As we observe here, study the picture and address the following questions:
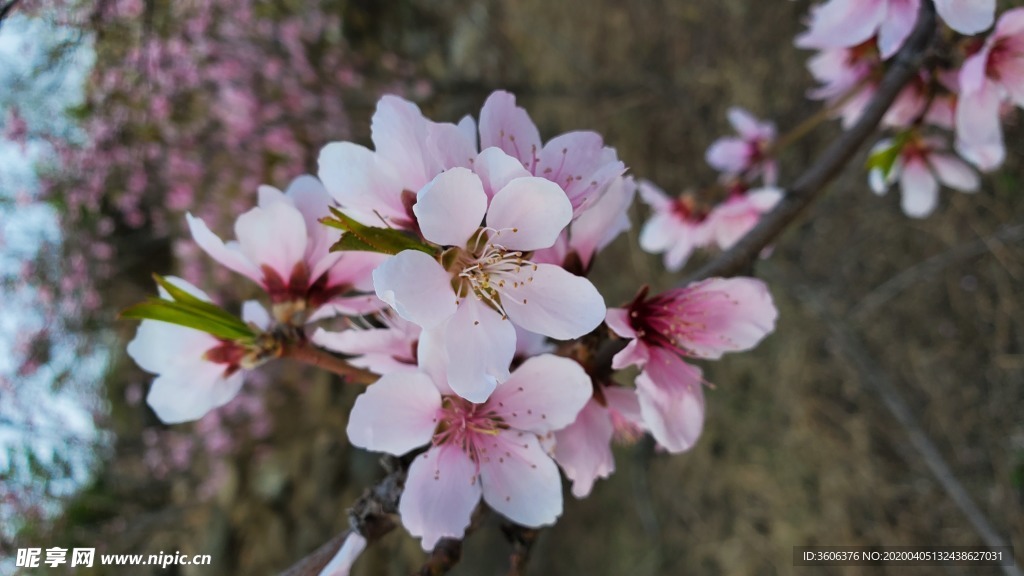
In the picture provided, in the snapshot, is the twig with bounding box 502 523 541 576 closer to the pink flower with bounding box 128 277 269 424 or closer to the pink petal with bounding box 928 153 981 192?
the pink flower with bounding box 128 277 269 424

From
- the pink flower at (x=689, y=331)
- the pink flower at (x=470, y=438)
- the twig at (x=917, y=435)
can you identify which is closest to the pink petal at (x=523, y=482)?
the pink flower at (x=470, y=438)

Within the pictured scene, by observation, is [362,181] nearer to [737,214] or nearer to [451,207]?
[451,207]

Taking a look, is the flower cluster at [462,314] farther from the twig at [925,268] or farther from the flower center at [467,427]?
the twig at [925,268]

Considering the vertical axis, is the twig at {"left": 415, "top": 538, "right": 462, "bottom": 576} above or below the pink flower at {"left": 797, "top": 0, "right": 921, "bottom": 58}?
below

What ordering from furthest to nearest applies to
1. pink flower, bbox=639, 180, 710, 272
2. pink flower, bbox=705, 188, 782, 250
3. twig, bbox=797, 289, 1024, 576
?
twig, bbox=797, 289, 1024, 576, pink flower, bbox=639, 180, 710, 272, pink flower, bbox=705, 188, 782, 250

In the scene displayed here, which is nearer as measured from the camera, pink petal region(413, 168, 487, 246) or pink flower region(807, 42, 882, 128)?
pink petal region(413, 168, 487, 246)

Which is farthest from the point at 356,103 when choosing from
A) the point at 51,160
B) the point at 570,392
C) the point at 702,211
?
the point at 570,392

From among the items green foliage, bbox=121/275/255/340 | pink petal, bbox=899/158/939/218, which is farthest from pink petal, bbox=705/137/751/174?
green foliage, bbox=121/275/255/340
